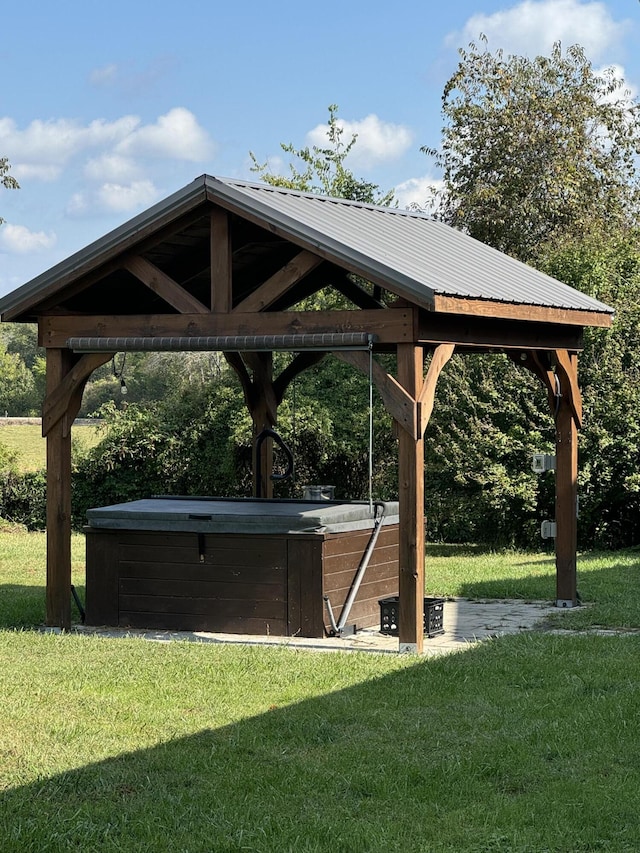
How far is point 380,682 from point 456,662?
2.35 feet

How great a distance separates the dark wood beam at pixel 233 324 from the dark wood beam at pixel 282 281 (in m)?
0.07

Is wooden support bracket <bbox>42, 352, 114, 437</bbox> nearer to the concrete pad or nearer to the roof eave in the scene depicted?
the roof eave

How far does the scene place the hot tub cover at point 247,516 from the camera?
377 inches

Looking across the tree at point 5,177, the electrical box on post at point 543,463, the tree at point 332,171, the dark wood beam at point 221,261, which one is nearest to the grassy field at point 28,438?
the tree at point 5,177

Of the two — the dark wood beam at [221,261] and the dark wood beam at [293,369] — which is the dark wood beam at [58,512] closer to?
the dark wood beam at [221,261]

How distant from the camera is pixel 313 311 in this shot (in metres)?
8.98

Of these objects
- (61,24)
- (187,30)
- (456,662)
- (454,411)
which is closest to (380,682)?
(456,662)

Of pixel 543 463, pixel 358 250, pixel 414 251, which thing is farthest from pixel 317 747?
pixel 543 463

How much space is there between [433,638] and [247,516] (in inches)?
66.2

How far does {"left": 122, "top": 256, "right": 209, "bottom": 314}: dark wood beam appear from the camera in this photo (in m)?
9.35

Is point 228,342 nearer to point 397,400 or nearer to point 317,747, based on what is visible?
point 397,400

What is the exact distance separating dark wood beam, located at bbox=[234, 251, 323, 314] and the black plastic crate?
242cm

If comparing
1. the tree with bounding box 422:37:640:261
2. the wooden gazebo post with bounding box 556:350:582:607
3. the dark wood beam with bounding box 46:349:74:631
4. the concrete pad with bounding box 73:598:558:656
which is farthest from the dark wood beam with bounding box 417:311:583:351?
the tree with bounding box 422:37:640:261

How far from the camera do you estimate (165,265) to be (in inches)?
421
